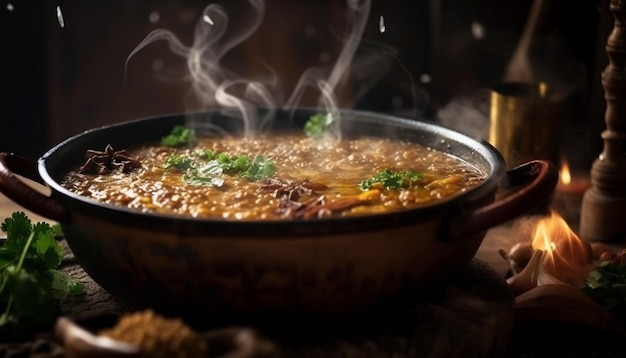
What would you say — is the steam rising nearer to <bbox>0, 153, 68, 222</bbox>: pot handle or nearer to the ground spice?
<bbox>0, 153, 68, 222</bbox>: pot handle

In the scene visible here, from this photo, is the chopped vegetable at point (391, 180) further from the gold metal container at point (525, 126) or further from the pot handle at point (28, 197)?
the gold metal container at point (525, 126)

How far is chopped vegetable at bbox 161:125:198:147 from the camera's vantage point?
3471 millimetres

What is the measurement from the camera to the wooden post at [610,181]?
3889mm

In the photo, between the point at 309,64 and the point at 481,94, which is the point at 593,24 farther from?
the point at 309,64

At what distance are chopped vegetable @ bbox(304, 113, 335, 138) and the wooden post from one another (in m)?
1.32

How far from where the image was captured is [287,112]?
3766 millimetres

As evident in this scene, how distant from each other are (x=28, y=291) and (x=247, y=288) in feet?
2.31

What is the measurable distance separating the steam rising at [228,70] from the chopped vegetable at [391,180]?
7.70 ft

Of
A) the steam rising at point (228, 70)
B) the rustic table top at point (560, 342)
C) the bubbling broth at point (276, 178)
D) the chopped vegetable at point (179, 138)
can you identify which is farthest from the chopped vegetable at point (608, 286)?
the steam rising at point (228, 70)

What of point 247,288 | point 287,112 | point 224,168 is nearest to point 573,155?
point 287,112

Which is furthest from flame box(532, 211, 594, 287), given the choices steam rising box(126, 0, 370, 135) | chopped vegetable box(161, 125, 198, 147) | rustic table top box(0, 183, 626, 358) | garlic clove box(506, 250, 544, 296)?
steam rising box(126, 0, 370, 135)

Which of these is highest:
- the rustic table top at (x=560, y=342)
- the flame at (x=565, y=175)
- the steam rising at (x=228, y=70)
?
the steam rising at (x=228, y=70)

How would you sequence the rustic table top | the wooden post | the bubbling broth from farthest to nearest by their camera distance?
1. the wooden post
2. the rustic table top
3. the bubbling broth

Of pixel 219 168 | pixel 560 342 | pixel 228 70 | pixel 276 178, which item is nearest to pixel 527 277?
pixel 560 342
